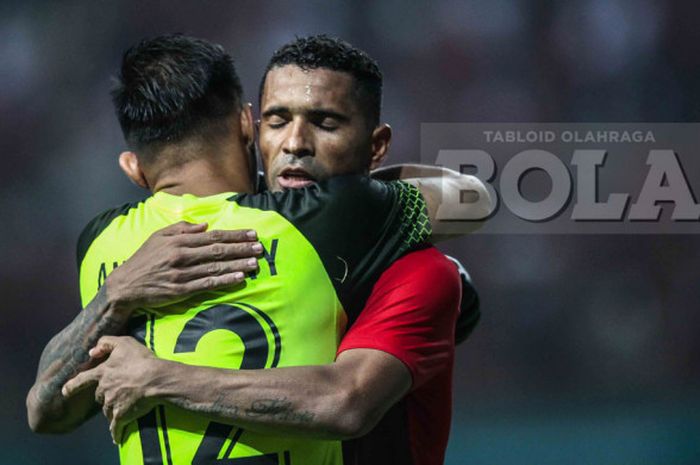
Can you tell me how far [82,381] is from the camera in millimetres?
1997

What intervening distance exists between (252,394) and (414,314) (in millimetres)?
384

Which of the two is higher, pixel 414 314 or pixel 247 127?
pixel 247 127

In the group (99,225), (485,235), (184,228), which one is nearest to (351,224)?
(184,228)

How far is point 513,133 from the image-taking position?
19.7ft

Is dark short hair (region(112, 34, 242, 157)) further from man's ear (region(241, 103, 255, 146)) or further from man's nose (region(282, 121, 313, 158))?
man's nose (region(282, 121, 313, 158))

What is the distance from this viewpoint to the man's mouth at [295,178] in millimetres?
2277

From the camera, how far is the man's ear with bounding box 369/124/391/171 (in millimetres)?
2416

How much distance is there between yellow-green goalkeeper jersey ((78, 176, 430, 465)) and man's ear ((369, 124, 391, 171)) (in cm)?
34

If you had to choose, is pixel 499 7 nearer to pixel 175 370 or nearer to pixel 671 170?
pixel 671 170

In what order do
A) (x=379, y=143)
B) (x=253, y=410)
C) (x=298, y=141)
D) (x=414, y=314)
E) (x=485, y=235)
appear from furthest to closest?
(x=485, y=235), (x=379, y=143), (x=298, y=141), (x=414, y=314), (x=253, y=410)

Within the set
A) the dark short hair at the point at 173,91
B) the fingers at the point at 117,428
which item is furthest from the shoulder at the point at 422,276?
the fingers at the point at 117,428

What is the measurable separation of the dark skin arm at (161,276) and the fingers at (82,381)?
39 mm

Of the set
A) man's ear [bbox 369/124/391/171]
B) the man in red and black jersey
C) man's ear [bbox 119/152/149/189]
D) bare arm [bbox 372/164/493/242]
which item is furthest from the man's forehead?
man's ear [bbox 119/152/149/189]

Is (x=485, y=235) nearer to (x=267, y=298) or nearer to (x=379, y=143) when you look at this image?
(x=379, y=143)
